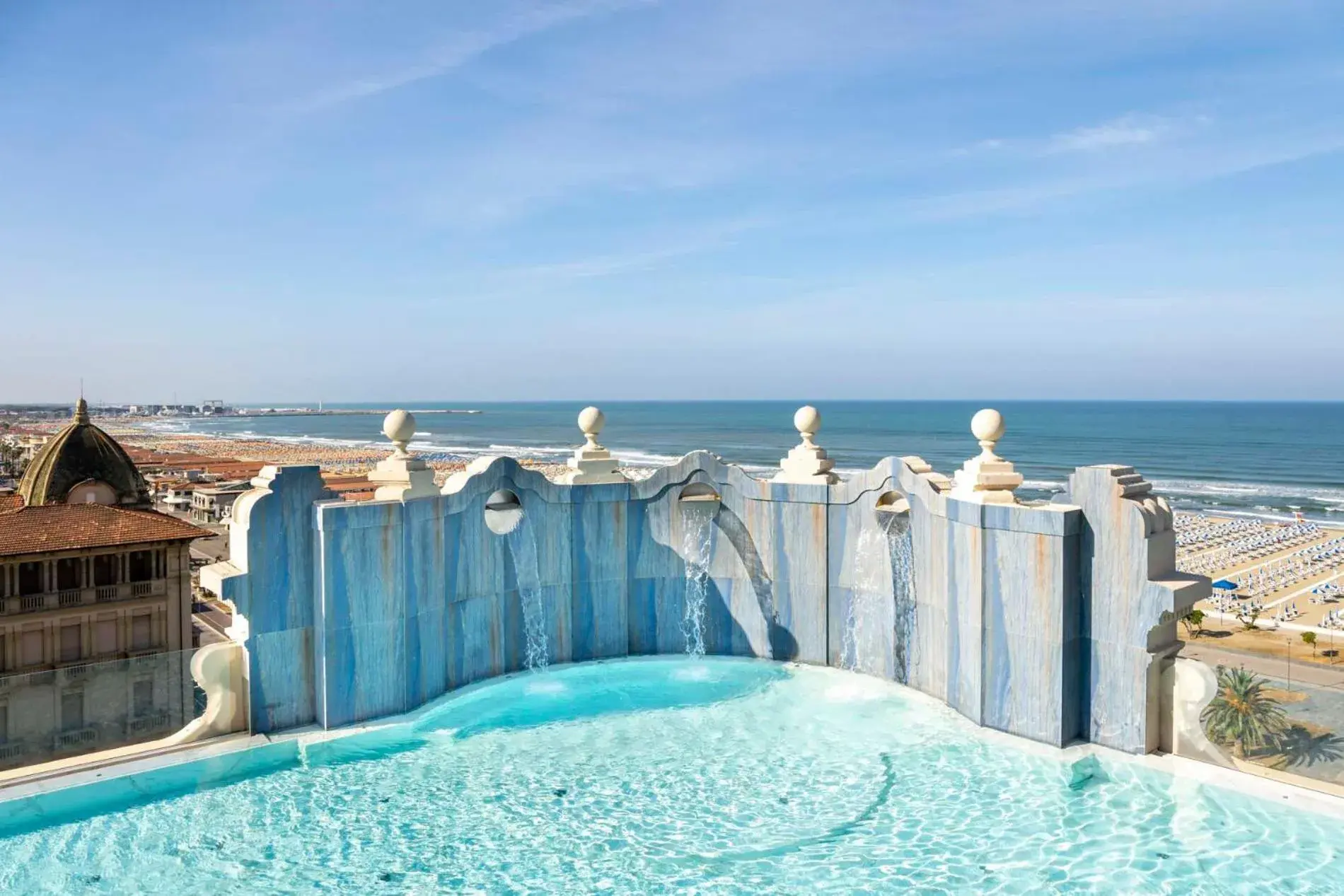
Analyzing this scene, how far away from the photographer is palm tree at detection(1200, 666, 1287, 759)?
9047 millimetres

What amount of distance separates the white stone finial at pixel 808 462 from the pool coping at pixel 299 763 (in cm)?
374

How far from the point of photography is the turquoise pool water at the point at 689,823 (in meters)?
7.51

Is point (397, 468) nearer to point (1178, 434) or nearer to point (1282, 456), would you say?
point (1282, 456)

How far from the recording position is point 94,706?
970cm

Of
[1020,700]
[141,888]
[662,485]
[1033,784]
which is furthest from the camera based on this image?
[662,485]

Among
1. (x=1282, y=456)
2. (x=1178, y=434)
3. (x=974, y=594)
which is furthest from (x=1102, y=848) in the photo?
(x=1178, y=434)

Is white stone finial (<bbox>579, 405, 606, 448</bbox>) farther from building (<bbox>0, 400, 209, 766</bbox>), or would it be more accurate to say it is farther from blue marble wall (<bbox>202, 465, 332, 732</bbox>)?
building (<bbox>0, 400, 209, 766</bbox>)

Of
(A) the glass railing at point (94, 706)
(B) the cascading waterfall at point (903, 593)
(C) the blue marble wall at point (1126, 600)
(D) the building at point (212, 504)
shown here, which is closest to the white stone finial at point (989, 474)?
(C) the blue marble wall at point (1126, 600)

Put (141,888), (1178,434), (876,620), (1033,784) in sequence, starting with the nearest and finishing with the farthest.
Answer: (141,888) < (1033,784) < (876,620) < (1178,434)

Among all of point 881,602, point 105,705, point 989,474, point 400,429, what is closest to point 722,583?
point 881,602

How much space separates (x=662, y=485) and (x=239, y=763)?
6.65 meters

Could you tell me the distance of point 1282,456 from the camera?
10125cm

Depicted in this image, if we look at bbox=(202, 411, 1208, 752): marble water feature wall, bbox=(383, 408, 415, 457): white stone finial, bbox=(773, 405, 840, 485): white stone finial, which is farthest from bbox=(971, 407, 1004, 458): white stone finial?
bbox=(383, 408, 415, 457): white stone finial

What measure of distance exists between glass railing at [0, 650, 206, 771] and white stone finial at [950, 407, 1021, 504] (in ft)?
29.9
